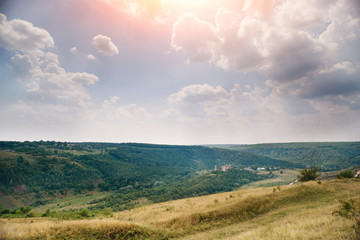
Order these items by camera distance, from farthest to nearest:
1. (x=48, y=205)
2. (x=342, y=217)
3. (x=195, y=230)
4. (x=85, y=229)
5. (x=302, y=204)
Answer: (x=48, y=205) → (x=302, y=204) → (x=195, y=230) → (x=85, y=229) → (x=342, y=217)

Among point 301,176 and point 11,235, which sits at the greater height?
point 11,235

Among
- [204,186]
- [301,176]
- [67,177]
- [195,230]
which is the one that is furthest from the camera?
[67,177]

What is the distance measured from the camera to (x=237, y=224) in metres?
15.5

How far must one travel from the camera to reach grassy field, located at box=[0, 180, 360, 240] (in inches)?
357

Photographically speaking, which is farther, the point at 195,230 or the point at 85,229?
the point at 195,230

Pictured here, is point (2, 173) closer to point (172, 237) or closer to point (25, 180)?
point (25, 180)

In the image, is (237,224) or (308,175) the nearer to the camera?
(237,224)

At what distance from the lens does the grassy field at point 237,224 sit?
9.08 meters

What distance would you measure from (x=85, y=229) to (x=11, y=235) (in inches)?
165

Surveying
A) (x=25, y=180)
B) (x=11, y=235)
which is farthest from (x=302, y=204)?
(x=25, y=180)

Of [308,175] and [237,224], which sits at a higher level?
[237,224]

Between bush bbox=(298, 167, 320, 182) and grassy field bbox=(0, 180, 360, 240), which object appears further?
bush bbox=(298, 167, 320, 182)

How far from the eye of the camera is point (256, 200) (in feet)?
67.8

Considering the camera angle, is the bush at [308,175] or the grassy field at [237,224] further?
the bush at [308,175]
